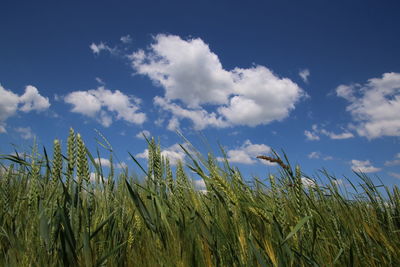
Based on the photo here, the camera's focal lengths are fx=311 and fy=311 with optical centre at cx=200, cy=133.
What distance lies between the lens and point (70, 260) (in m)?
1.40

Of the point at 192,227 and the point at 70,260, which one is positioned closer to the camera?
the point at 70,260

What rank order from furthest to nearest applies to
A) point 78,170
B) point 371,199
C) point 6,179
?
1. point 371,199
2. point 6,179
3. point 78,170

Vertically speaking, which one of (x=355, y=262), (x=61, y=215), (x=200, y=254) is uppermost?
(x=61, y=215)

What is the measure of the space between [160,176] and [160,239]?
53 centimetres

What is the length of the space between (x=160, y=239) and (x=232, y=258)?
1.27ft

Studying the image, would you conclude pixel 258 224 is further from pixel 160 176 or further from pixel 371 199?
pixel 371 199

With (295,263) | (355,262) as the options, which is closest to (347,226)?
(355,262)

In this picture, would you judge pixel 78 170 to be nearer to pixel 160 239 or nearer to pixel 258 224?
pixel 160 239

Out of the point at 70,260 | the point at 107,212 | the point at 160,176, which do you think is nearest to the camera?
the point at 70,260

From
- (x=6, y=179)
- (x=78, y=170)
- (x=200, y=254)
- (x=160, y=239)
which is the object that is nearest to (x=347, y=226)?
(x=200, y=254)

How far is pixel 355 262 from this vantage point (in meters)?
1.35

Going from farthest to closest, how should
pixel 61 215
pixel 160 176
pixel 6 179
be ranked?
pixel 6 179
pixel 160 176
pixel 61 215

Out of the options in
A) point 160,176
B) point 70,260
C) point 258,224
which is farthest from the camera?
point 160,176

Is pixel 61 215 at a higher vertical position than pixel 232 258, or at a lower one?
higher
